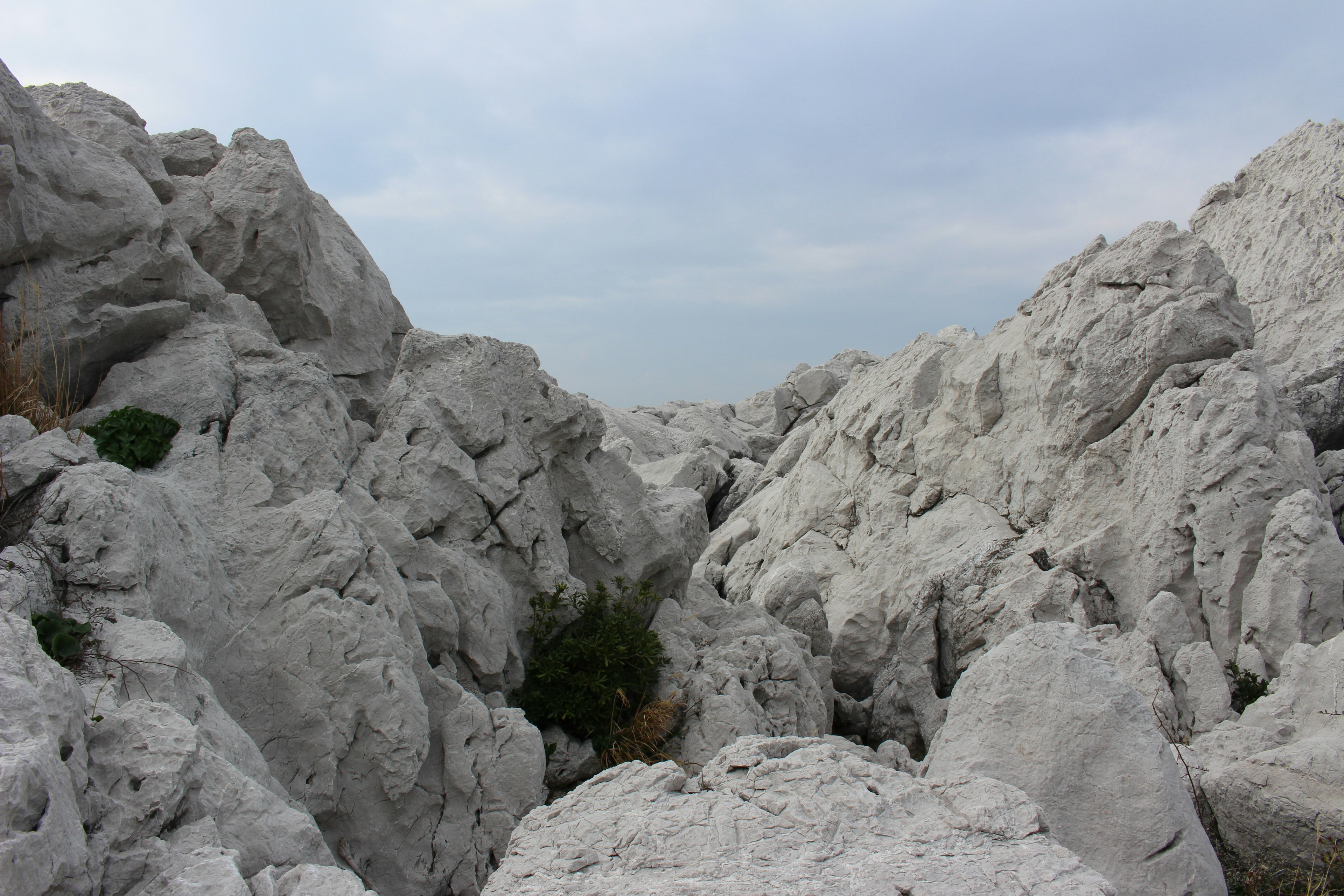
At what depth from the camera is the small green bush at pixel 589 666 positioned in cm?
1109

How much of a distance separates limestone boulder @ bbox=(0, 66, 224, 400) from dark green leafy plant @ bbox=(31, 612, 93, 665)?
4508 mm

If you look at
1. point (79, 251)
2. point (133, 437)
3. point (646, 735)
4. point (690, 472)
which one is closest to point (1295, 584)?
point (646, 735)

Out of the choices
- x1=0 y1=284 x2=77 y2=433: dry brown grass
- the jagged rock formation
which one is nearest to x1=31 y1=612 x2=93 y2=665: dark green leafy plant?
the jagged rock formation

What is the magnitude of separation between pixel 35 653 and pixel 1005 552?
15526 mm

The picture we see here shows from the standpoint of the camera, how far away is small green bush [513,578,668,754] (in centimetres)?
1109

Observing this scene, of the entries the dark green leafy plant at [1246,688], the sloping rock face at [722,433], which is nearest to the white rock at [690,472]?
the sloping rock face at [722,433]

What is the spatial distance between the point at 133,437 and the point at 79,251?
3.01 metres

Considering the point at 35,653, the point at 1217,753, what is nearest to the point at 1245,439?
the point at 1217,753

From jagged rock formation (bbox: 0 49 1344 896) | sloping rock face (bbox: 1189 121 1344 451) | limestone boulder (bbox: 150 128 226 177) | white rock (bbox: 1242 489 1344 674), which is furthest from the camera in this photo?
sloping rock face (bbox: 1189 121 1344 451)

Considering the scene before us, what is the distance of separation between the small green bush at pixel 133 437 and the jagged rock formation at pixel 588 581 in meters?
0.30

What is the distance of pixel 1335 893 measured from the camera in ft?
27.3

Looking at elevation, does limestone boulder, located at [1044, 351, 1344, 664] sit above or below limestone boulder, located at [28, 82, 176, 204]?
below

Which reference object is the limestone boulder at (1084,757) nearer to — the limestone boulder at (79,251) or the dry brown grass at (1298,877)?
the dry brown grass at (1298,877)

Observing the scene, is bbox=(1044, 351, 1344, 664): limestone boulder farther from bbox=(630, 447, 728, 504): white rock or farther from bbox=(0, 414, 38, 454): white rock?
bbox=(0, 414, 38, 454): white rock
